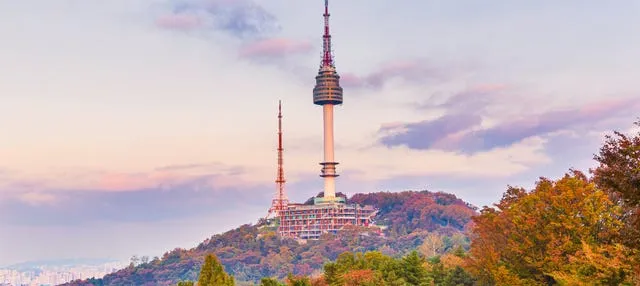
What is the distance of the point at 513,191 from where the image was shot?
196ft

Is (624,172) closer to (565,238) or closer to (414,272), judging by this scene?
(565,238)

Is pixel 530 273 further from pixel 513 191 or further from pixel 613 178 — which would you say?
pixel 613 178

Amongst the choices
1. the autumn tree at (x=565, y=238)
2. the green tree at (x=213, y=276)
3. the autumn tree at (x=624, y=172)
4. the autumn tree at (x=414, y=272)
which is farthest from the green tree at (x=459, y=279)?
the autumn tree at (x=624, y=172)

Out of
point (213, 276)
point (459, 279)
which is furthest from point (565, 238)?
point (459, 279)

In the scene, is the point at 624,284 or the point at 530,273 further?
the point at 530,273

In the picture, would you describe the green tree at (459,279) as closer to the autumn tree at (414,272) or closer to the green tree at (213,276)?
the autumn tree at (414,272)

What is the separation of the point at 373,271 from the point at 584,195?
23746 millimetres

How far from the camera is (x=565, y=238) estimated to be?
42906 millimetres

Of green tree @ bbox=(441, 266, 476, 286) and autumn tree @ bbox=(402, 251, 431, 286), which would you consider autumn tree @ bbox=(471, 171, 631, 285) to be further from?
green tree @ bbox=(441, 266, 476, 286)

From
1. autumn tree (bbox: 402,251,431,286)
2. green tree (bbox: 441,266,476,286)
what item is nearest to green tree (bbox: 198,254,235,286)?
autumn tree (bbox: 402,251,431,286)

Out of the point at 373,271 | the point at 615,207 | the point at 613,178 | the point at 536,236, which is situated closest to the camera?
the point at 613,178

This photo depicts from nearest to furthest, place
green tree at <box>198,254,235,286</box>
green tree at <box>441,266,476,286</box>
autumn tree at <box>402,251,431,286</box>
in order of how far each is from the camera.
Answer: green tree at <box>198,254,235,286</box> < autumn tree at <box>402,251,431,286</box> < green tree at <box>441,266,476,286</box>

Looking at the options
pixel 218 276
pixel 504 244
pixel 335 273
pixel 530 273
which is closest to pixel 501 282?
pixel 530 273

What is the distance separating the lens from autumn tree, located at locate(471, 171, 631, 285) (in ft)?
124
